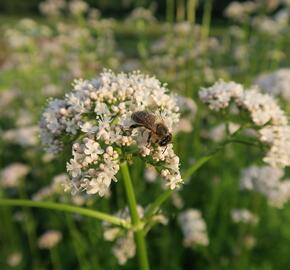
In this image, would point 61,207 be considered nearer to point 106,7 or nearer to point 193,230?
point 193,230

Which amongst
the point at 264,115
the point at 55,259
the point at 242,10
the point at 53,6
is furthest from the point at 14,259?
the point at 242,10

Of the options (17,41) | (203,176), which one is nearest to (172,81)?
(203,176)

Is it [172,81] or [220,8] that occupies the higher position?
[172,81]

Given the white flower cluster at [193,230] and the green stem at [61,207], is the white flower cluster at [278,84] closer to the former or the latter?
the white flower cluster at [193,230]

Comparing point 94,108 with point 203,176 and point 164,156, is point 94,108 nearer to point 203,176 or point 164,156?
point 164,156

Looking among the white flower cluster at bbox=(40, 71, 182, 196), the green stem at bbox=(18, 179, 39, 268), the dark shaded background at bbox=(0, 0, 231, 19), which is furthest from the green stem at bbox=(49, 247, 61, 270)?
the dark shaded background at bbox=(0, 0, 231, 19)
